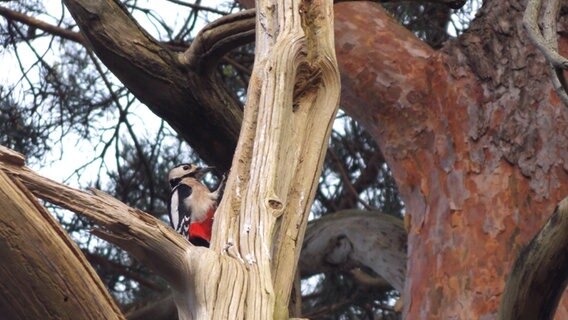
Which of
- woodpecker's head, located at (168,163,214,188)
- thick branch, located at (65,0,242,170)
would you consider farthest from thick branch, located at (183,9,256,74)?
woodpecker's head, located at (168,163,214,188)

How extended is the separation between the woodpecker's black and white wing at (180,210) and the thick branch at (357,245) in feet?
2.89

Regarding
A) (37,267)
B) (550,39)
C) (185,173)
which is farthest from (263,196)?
(185,173)

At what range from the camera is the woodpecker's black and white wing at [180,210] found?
13.0 ft

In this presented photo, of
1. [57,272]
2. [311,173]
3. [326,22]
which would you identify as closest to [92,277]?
[57,272]

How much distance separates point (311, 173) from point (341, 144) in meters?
3.21

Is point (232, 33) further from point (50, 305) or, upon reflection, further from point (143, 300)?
A: point (143, 300)

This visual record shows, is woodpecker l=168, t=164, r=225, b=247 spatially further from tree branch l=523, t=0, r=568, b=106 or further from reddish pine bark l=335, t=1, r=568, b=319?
tree branch l=523, t=0, r=568, b=106

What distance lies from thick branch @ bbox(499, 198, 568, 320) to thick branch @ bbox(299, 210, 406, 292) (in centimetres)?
212

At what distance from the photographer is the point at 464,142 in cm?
389

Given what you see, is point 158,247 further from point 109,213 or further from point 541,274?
point 541,274

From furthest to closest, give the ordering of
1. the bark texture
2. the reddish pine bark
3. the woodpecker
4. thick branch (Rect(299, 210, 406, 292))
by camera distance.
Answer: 1. thick branch (Rect(299, 210, 406, 292))
2. the woodpecker
3. the reddish pine bark
4. the bark texture

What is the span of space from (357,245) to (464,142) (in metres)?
1.12

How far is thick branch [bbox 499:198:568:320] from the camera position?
246 cm

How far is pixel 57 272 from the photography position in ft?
6.32
